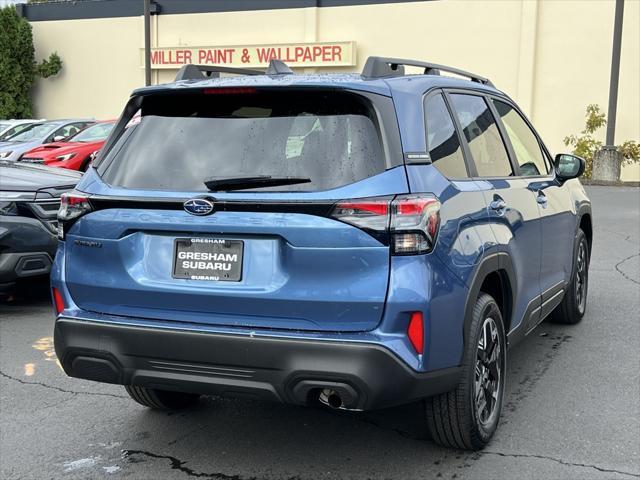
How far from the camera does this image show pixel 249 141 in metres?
3.38

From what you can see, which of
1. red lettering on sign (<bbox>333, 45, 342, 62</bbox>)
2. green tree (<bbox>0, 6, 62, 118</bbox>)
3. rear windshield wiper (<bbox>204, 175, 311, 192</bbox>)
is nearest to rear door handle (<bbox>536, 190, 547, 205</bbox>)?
rear windshield wiper (<bbox>204, 175, 311, 192</bbox>)

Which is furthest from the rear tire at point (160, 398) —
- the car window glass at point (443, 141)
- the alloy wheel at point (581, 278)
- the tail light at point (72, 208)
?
the alloy wheel at point (581, 278)

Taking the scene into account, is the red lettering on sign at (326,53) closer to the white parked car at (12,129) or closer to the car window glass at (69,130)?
the car window glass at (69,130)

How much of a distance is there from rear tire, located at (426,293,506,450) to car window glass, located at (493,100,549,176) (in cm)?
135

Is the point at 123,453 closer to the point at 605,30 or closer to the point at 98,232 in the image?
the point at 98,232

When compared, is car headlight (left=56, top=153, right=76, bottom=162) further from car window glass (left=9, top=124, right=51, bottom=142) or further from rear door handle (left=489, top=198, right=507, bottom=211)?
rear door handle (left=489, top=198, right=507, bottom=211)

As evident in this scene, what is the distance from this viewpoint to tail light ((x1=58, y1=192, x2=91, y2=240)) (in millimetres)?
3550

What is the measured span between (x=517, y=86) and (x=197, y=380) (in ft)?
66.3

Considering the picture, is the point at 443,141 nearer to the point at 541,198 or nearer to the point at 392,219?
the point at 392,219

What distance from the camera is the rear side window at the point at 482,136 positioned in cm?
411

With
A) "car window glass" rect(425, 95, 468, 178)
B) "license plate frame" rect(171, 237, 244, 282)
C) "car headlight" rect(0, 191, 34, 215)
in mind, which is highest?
"car window glass" rect(425, 95, 468, 178)

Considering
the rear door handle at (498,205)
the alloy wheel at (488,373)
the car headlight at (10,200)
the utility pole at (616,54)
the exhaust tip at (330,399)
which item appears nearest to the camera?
the exhaust tip at (330,399)

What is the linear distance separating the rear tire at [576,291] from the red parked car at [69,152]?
34.9ft

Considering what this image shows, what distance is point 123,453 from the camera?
3830mm
